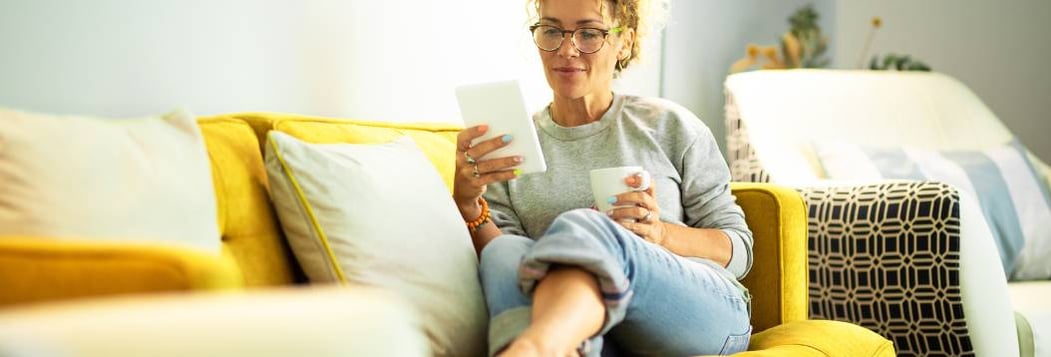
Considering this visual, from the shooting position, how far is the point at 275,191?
1478 millimetres

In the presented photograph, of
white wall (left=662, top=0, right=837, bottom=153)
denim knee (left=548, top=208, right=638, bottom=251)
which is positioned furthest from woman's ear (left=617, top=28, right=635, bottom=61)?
white wall (left=662, top=0, right=837, bottom=153)

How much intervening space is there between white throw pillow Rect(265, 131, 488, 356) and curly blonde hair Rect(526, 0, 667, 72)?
0.65 metres

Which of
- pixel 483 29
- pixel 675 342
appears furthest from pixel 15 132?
pixel 483 29

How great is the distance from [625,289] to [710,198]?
56 centimetres

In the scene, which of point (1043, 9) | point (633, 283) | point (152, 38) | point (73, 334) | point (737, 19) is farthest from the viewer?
point (1043, 9)

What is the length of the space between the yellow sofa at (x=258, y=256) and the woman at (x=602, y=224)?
11cm

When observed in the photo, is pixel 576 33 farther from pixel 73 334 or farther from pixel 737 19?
pixel 737 19

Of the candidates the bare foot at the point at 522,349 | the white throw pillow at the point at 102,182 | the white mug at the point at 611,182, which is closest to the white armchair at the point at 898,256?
the white mug at the point at 611,182

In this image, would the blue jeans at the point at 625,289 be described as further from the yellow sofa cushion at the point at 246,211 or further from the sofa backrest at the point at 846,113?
the sofa backrest at the point at 846,113

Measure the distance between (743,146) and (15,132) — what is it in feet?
6.53

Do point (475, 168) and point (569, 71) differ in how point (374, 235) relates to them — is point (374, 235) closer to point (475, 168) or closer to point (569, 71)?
point (475, 168)

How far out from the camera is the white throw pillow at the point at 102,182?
1.11 meters

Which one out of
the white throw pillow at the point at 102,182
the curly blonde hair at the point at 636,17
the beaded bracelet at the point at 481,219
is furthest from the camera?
the curly blonde hair at the point at 636,17

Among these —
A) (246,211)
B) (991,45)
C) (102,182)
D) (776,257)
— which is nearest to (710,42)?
(991,45)
